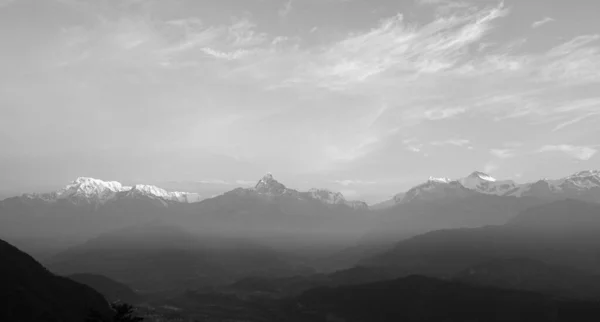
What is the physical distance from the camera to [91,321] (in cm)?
9538

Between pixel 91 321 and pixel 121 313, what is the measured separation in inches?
220

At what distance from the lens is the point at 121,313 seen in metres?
98.1
